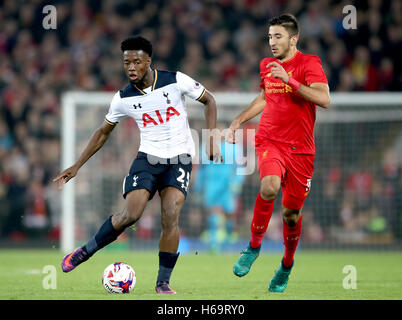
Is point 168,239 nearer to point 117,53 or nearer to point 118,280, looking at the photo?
point 118,280

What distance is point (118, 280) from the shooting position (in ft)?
22.1

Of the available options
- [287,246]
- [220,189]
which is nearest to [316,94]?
[287,246]

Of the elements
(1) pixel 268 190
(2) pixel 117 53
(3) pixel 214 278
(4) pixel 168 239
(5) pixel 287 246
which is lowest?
(3) pixel 214 278

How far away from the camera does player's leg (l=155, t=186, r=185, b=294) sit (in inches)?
268

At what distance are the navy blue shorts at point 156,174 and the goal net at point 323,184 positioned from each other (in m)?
7.34

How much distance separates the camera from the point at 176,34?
18.5 meters

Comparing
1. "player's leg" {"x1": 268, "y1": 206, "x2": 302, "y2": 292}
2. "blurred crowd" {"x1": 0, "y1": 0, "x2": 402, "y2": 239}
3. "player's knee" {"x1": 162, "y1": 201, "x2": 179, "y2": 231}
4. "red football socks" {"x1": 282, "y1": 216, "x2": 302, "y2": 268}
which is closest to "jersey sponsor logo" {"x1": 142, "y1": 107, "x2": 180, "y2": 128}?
"player's knee" {"x1": 162, "y1": 201, "x2": 179, "y2": 231}

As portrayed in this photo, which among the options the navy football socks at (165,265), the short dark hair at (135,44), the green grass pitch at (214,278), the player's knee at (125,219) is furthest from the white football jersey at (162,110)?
the green grass pitch at (214,278)

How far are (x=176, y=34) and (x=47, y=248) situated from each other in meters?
6.39

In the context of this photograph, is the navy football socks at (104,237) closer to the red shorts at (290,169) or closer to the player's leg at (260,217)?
the player's leg at (260,217)

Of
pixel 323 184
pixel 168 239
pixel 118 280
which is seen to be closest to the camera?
pixel 118 280

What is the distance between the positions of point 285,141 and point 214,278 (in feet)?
7.63
